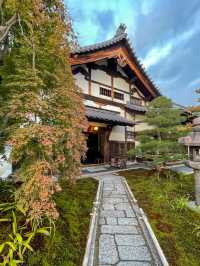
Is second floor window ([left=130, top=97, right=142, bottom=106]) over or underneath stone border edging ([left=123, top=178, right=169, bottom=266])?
over

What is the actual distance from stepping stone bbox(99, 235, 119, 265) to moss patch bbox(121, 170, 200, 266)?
94 centimetres

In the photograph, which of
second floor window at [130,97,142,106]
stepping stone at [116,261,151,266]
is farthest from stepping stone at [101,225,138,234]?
second floor window at [130,97,142,106]

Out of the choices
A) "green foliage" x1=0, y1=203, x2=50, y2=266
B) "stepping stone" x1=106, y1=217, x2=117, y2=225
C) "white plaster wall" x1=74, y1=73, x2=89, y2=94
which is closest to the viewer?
"green foliage" x1=0, y1=203, x2=50, y2=266

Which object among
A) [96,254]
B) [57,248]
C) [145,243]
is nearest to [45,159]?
[57,248]

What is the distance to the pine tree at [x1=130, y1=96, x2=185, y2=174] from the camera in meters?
9.71

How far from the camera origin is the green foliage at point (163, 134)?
31.8ft

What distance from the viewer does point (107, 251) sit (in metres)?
3.72

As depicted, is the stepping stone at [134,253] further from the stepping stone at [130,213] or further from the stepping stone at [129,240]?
the stepping stone at [130,213]

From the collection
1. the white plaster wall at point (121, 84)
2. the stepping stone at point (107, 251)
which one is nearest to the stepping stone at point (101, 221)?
the stepping stone at point (107, 251)

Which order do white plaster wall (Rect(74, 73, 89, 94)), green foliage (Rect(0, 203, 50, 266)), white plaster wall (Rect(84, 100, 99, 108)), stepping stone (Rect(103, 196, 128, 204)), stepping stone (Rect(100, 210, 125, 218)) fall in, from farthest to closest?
white plaster wall (Rect(84, 100, 99, 108)) < white plaster wall (Rect(74, 73, 89, 94)) < stepping stone (Rect(103, 196, 128, 204)) < stepping stone (Rect(100, 210, 125, 218)) < green foliage (Rect(0, 203, 50, 266))

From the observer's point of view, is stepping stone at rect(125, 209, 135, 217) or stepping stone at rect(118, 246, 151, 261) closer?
stepping stone at rect(118, 246, 151, 261)

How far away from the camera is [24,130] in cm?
325

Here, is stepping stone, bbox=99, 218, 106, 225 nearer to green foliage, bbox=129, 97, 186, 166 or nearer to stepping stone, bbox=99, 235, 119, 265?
stepping stone, bbox=99, 235, 119, 265

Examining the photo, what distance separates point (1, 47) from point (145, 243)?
17.3 feet
